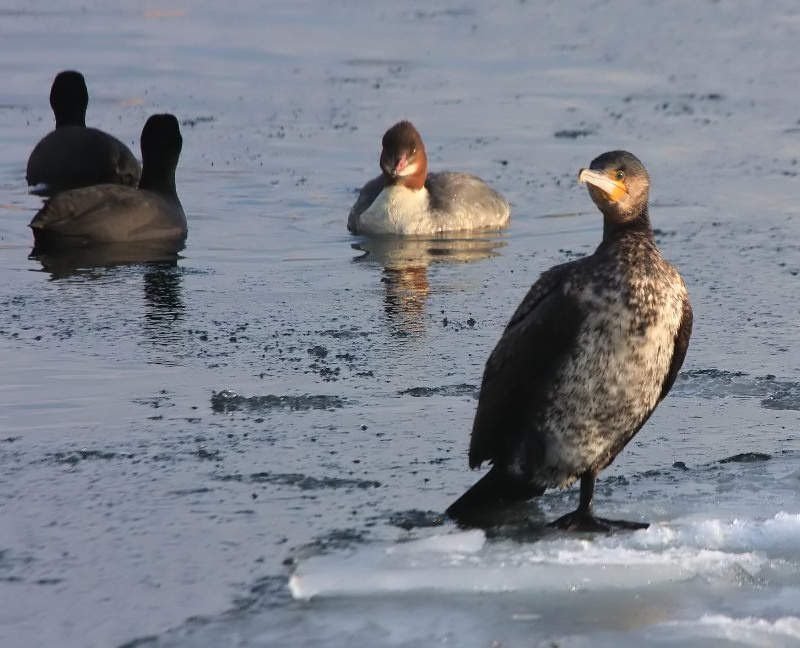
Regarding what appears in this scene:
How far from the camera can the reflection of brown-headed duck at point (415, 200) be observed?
11344 mm

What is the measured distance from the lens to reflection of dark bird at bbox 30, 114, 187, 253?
35.3ft

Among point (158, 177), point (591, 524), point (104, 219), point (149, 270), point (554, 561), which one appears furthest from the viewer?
point (158, 177)

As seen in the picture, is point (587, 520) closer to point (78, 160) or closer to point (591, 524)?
point (591, 524)

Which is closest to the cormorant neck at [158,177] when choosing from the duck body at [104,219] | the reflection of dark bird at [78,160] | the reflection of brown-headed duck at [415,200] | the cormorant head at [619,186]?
the duck body at [104,219]

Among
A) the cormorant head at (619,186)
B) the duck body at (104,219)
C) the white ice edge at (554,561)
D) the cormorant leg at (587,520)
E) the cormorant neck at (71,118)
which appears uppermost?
the cormorant head at (619,186)

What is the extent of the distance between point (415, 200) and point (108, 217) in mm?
2126

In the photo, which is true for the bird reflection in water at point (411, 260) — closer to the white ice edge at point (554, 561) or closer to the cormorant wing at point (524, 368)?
the cormorant wing at point (524, 368)

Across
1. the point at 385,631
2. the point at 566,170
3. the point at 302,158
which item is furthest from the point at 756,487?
the point at 302,158

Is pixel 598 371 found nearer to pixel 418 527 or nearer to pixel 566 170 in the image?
pixel 418 527

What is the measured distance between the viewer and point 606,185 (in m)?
5.64

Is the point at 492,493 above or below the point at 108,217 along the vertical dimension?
below

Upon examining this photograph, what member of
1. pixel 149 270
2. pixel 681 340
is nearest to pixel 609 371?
pixel 681 340

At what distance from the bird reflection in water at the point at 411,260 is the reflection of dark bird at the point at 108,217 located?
123cm

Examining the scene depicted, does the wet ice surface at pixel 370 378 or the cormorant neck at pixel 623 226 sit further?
the cormorant neck at pixel 623 226
